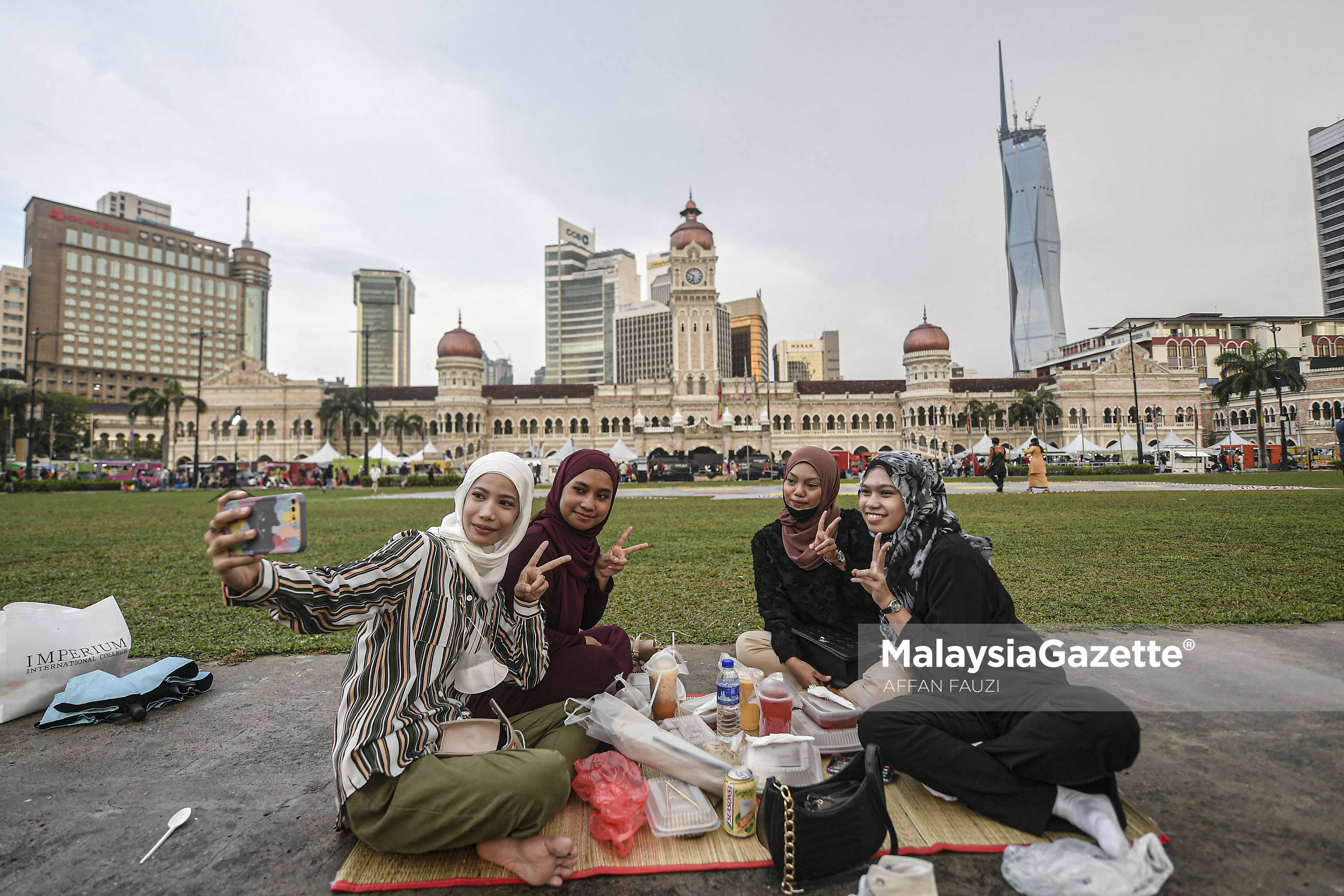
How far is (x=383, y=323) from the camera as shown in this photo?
119m

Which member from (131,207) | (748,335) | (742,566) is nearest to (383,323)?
(131,207)

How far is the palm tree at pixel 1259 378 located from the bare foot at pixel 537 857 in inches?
1565

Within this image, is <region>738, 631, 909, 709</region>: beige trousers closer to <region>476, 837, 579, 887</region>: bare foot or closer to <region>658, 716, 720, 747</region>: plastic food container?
<region>658, 716, 720, 747</region>: plastic food container

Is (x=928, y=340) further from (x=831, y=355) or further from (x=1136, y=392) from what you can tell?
(x=831, y=355)

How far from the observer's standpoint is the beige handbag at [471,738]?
6.12 ft

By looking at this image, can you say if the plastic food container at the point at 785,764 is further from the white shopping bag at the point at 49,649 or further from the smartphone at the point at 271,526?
the white shopping bag at the point at 49,649

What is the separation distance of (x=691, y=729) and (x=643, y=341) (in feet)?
315

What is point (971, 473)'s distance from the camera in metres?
34.0

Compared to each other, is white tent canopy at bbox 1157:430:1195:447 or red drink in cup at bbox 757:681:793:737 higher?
white tent canopy at bbox 1157:430:1195:447

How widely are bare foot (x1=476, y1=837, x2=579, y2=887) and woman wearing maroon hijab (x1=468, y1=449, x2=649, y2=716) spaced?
1.96ft

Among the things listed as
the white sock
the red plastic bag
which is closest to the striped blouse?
the red plastic bag

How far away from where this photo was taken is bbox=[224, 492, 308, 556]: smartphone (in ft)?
5.11

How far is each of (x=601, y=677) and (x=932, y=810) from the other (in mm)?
1265

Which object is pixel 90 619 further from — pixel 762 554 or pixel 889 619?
pixel 889 619
